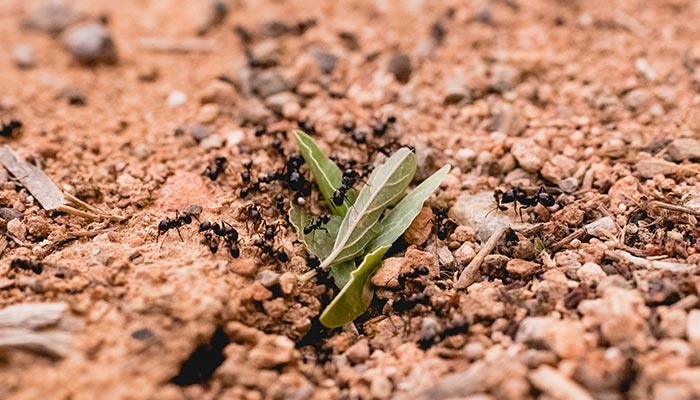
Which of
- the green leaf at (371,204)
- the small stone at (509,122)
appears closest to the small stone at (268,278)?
the green leaf at (371,204)

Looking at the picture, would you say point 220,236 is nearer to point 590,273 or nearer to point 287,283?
point 287,283

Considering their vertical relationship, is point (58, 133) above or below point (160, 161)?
above

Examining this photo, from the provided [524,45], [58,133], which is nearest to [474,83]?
[524,45]

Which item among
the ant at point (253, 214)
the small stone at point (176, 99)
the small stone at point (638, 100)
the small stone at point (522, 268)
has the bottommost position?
the small stone at point (522, 268)

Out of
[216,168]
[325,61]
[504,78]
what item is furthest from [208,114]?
[504,78]

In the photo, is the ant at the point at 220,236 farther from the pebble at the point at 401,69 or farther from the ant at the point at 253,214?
the pebble at the point at 401,69

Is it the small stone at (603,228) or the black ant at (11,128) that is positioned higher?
the black ant at (11,128)

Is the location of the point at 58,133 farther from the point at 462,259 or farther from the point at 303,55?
the point at 462,259
